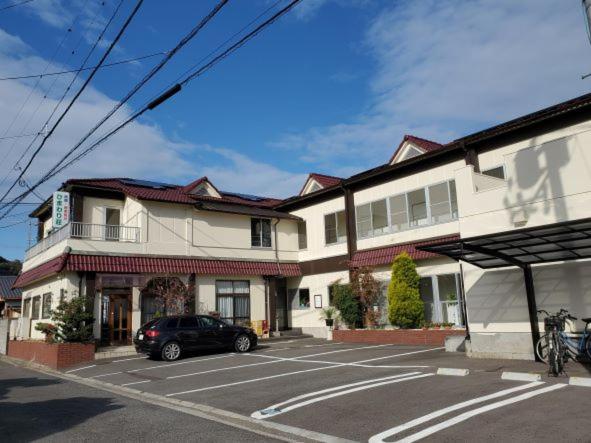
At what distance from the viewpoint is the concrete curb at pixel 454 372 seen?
34.9 feet

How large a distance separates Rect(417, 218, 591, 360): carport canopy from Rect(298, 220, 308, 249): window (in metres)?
14.6

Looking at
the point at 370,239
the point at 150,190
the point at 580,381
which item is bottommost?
the point at 580,381

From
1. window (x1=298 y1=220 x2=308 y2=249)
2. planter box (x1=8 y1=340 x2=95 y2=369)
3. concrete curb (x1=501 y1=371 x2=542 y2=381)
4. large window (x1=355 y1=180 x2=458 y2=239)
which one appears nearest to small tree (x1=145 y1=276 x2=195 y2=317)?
planter box (x1=8 y1=340 x2=95 y2=369)

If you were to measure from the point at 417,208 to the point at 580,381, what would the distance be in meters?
12.3

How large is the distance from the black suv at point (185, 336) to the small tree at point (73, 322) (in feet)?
7.96

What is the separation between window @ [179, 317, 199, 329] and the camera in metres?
17.4

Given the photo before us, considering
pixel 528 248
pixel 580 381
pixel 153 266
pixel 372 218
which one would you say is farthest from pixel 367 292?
pixel 580 381

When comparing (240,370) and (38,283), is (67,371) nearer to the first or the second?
(240,370)

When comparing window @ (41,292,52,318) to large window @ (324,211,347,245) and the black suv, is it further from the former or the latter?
large window @ (324,211,347,245)

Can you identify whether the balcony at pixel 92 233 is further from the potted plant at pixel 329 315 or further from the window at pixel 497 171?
the window at pixel 497 171

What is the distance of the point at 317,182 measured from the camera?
2731 cm

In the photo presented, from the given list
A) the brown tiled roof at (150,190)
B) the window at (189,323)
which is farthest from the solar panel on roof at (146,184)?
the window at (189,323)

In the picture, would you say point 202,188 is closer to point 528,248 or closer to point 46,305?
point 46,305

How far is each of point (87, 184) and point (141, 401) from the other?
14775 millimetres
